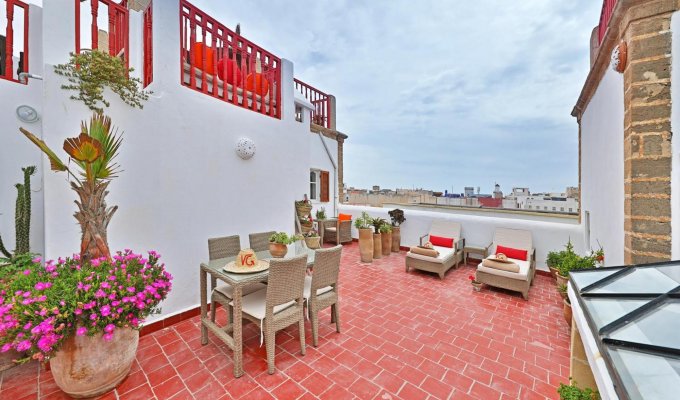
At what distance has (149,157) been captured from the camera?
10.3 ft

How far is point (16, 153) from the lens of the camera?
3037 millimetres

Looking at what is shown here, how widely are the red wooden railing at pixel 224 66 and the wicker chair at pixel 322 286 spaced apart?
9.67 feet

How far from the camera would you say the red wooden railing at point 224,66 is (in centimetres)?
368

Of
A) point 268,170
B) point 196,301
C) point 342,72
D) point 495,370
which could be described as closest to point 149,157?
point 268,170

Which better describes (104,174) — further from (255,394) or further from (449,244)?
(449,244)

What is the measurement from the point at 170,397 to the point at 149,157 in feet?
8.63

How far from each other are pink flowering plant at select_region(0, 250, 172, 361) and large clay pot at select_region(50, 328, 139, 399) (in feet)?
0.40

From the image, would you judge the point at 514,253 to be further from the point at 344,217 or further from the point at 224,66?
the point at 224,66

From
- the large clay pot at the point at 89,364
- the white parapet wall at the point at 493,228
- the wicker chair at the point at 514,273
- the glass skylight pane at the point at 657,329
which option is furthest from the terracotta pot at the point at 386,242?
the glass skylight pane at the point at 657,329

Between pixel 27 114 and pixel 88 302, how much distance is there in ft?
9.80

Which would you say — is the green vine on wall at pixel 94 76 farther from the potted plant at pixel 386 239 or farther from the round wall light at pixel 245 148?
the potted plant at pixel 386 239

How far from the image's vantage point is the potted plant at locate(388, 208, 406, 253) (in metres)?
7.14

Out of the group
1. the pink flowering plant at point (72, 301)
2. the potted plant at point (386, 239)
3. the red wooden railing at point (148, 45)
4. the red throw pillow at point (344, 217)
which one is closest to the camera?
the pink flowering plant at point (72, 301)

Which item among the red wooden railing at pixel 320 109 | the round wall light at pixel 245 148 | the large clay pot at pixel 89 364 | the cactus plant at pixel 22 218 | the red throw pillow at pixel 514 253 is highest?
the red wooden railing at pixel 320 109
